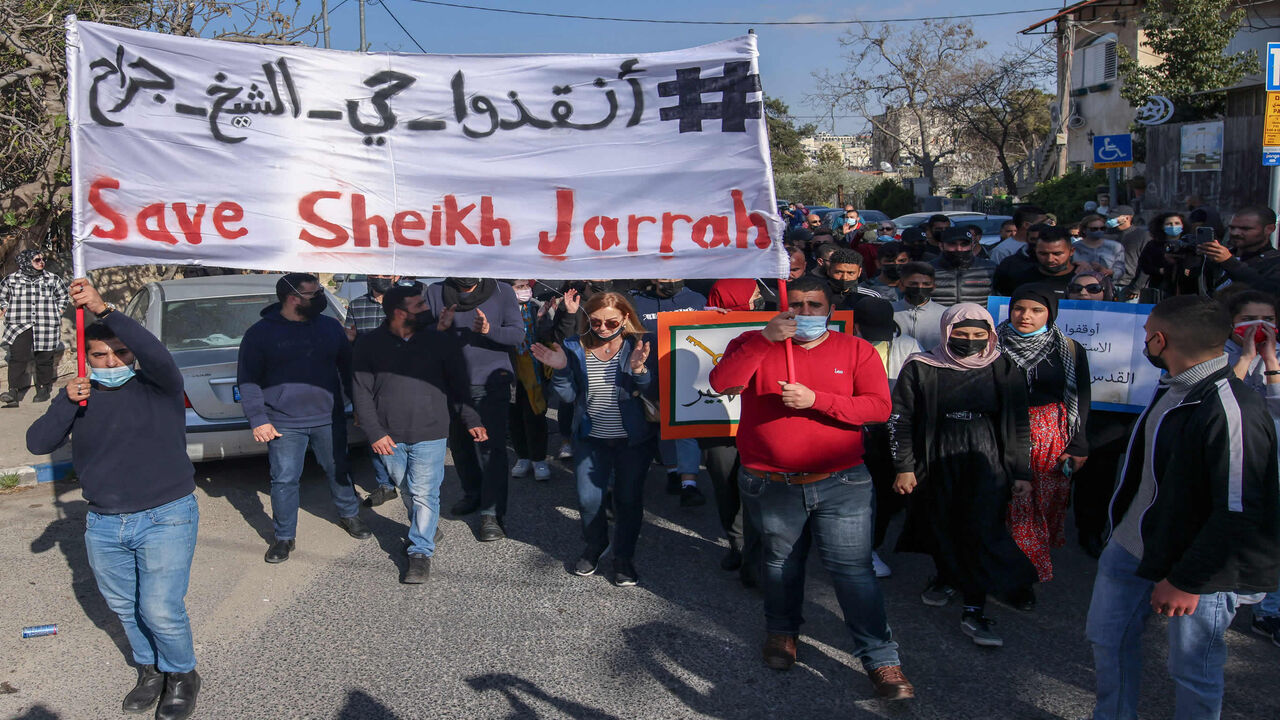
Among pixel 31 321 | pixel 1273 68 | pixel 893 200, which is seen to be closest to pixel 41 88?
pixel 31 321

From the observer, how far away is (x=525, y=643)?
15.9 feet

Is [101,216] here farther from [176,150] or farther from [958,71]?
[958,71]

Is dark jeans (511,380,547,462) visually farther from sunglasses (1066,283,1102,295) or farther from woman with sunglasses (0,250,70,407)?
woman with sunglasses (0,250,70,407)

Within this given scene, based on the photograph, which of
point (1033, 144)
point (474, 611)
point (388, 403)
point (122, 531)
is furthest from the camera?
point (1033, 144)

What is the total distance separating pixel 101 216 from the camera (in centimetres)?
445

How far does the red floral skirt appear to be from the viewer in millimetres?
4965

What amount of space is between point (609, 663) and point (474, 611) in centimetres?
96

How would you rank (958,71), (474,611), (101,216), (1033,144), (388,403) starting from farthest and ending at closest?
(1033,144) → (958,71) → (388,403) → (474,611) → (101,216)

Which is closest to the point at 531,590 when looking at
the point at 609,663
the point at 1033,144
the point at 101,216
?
the point at 609,663

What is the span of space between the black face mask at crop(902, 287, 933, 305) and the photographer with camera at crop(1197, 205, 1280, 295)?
179 centimetres

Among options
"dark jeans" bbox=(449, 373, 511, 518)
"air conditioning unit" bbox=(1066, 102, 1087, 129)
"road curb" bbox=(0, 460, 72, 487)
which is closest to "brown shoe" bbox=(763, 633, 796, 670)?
"dark jeans" bbox=(449, 373, 511, 518)

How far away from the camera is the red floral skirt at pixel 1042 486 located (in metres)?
4.96

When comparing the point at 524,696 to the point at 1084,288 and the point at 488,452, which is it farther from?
the point at 1084,288

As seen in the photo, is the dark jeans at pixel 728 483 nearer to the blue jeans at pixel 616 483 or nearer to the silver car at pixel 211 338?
the blue jeans at pixel 616 483
